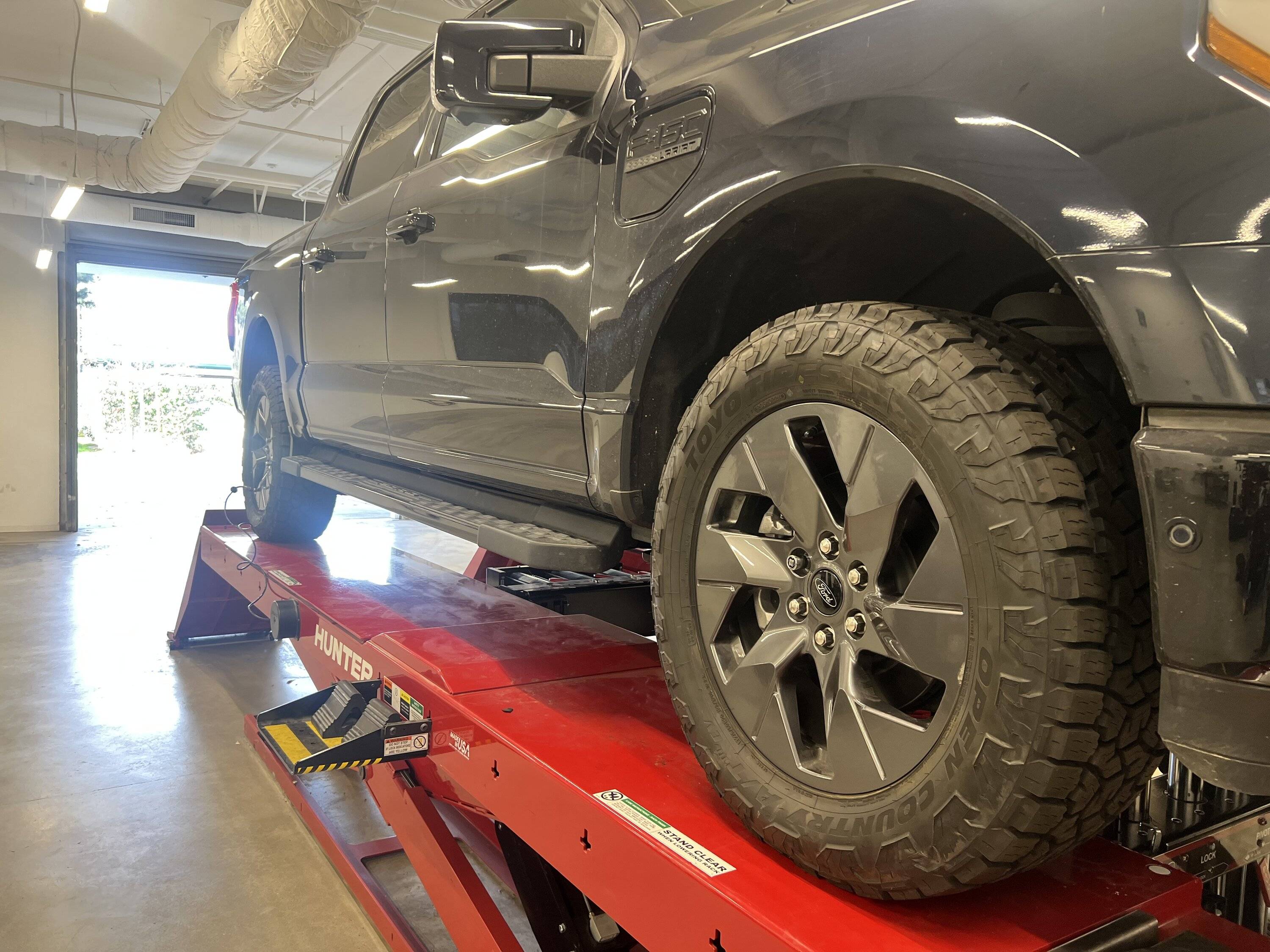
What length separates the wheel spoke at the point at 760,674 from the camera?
115 centimetres

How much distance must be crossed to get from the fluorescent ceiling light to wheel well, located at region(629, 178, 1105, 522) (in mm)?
7028

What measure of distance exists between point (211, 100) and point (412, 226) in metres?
4.03

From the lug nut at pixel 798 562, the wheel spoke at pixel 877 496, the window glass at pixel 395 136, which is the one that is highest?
the window glass at pixel 395 136

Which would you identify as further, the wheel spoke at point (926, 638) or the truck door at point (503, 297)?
the truck door at point (503, 297)

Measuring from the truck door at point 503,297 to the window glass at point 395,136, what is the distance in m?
0.34

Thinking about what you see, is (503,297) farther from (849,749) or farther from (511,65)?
(849,749)

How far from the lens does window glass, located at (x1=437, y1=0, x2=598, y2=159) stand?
182 cm

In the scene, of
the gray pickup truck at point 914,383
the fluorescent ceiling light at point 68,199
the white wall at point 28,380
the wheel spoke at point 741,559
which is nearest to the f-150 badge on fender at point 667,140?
the gray pickup truck at point 914,383

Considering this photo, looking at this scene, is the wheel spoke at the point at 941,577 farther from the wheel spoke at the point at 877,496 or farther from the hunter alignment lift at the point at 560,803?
the hunter alignment lift at the point at 560,803

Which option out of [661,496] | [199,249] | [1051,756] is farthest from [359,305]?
[199,249]

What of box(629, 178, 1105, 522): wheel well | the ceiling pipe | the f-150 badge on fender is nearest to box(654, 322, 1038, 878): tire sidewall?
box(629, 178, 1105, 522): wheel well

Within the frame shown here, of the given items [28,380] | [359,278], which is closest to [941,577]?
[359,278]

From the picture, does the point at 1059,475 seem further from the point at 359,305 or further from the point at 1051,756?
the point at 359,305

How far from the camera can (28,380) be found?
920 cm
